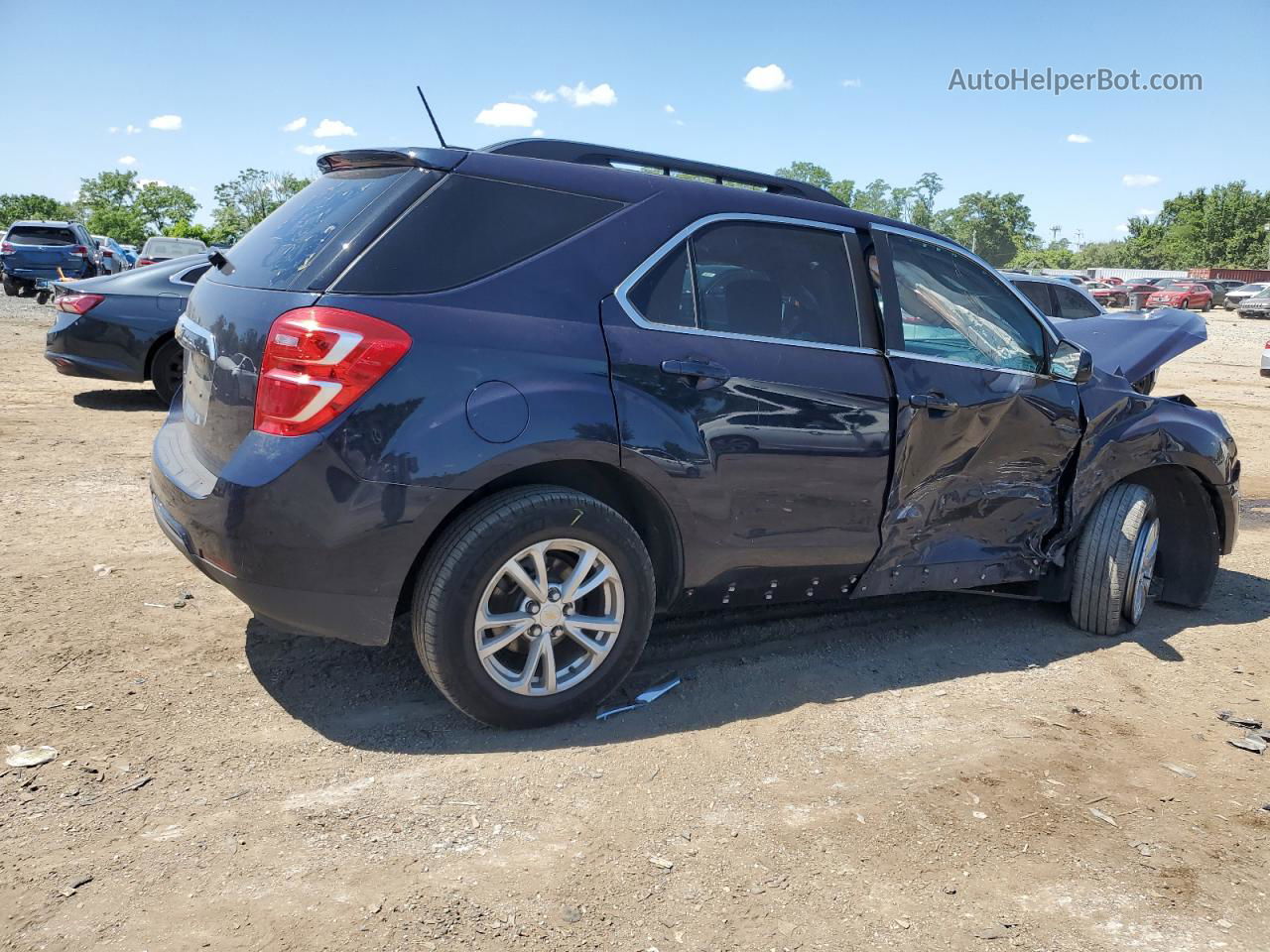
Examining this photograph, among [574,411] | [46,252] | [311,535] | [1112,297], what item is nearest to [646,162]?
[574,411]

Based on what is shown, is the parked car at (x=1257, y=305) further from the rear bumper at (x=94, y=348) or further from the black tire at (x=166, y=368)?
the rear bumper at (x=94, y=348)

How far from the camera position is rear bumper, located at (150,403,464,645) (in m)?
2.99

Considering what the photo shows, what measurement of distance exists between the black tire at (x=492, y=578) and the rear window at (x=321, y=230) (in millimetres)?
907

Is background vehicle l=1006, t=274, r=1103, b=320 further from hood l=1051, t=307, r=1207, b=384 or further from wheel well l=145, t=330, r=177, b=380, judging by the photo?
wheel well l=145, t=330, r=177, b=380

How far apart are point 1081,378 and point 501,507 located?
2869 millimetres

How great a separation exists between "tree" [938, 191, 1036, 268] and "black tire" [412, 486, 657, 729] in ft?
491

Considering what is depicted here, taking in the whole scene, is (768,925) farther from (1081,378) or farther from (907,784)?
(1081,378)

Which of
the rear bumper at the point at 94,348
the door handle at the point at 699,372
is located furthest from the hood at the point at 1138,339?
the rear bumper at the point at 94,348

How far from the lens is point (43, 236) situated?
81.8 ft

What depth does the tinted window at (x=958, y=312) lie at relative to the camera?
4203 millimetres

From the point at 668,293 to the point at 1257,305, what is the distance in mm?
46311

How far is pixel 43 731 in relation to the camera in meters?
3.23

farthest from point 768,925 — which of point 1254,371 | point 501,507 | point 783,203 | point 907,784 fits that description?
point 1254,371

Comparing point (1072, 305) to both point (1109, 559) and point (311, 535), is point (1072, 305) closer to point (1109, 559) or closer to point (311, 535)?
point (1109, 559)
